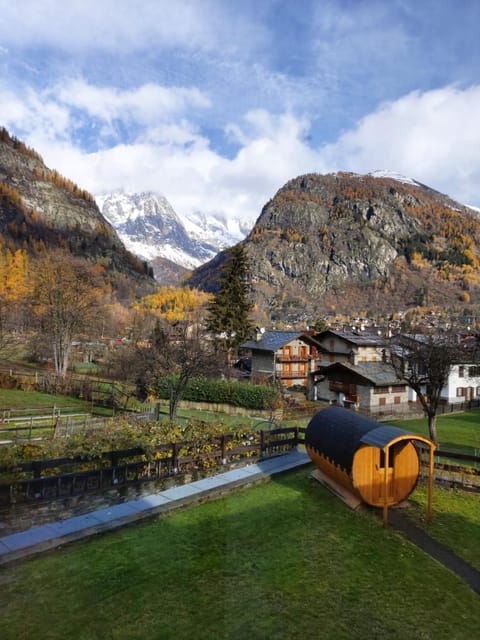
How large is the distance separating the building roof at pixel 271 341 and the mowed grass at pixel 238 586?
4450cm

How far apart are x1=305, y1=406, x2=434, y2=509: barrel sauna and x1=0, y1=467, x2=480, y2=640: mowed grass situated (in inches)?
41.6

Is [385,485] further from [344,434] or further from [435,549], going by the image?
[435,549]

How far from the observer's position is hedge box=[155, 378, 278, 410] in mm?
40125

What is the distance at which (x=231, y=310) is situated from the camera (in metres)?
57.5

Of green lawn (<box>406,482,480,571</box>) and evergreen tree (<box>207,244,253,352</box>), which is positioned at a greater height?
evergreen tree (<box>207,244,253,352</box>)

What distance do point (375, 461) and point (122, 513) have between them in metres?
7.01

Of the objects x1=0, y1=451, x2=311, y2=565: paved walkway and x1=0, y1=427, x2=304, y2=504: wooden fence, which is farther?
x1=0, y1=427, x2=304, y2=504: wooden fence

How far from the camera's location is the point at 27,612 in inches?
276

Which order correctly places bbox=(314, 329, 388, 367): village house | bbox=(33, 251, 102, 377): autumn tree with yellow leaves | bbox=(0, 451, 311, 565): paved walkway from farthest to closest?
bbox=(314, 329, 388, 367): village house < bbox=(33, 251, 102, 377): autumn tree with yellow leaves < bbox=(0, 451, 311, 565): paved walkway

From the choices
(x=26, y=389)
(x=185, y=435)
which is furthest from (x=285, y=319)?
(x=185, y=435)

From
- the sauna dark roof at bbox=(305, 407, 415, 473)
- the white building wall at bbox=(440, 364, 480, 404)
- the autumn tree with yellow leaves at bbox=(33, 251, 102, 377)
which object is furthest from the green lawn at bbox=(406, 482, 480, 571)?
the white building wall at bbox=(440, 364, 480, 404)

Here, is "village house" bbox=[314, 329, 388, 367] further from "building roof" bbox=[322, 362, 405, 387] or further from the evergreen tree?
the evergreen tree

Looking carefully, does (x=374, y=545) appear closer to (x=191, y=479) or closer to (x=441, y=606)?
(x=441, y=606)

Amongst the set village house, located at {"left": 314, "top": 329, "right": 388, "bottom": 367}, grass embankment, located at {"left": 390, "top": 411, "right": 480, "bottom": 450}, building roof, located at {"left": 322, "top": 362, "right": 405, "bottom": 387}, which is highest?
village house, located at {"left": 314, "top": 329, "right": 388, "bottom": 367}
